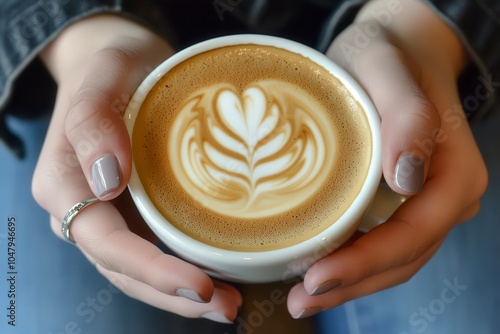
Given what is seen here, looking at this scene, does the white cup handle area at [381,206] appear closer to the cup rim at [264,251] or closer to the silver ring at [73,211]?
the cup rim at [264,251]

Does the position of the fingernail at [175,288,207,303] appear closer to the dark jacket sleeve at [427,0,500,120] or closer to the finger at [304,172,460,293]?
the finger at [304,172,460,293]

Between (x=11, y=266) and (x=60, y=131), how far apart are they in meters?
0.22

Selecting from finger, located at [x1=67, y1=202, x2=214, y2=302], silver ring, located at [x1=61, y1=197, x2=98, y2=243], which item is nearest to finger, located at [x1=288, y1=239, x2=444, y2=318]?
finger, located at [x1=67, y1=202, x2=214, y2=302]

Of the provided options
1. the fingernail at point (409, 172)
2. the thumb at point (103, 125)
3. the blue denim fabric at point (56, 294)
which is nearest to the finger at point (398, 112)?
the fingernail at point (409, 172)

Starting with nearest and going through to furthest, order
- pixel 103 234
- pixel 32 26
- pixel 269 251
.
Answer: pixel 269 251
pixel 103 234
pixel 32 26

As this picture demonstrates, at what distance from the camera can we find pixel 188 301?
54 centimetres

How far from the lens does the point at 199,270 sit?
412mm

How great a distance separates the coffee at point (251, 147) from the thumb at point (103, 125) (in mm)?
19

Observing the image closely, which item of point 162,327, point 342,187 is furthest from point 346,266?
point 162,327

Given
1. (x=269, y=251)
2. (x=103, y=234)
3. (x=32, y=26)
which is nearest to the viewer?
(x=269, y=251)

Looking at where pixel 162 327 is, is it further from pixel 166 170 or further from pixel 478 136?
pixel 478 136

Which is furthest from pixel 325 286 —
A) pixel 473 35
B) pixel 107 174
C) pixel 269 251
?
pixel 473 35

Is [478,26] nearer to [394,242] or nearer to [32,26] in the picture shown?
[394,242]

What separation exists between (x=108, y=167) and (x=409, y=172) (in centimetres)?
24
